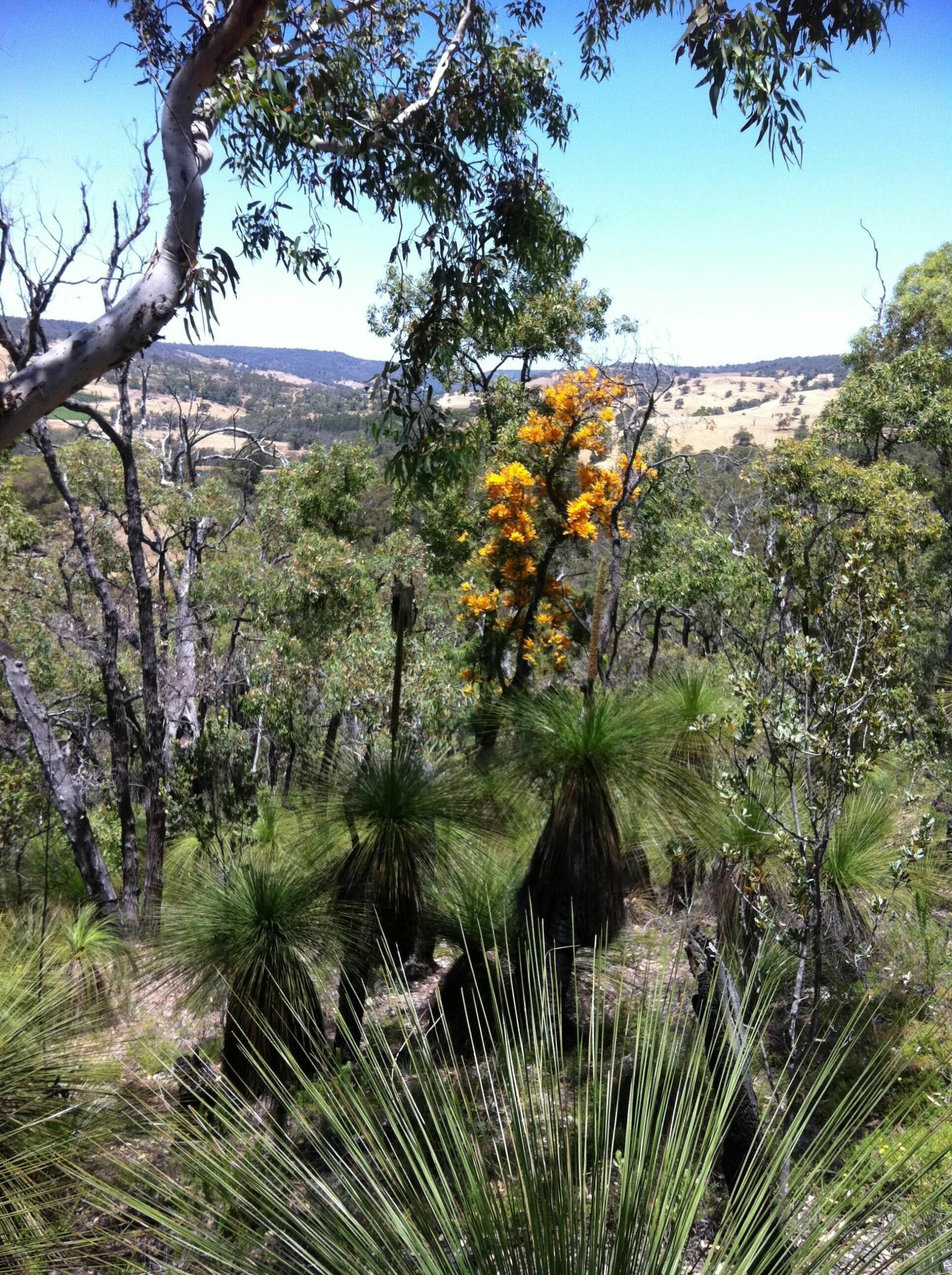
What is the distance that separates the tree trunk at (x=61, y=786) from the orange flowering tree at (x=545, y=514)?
4429mm

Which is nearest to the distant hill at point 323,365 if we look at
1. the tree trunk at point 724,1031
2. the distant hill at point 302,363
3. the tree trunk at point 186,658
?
the distant hill at point 302,363

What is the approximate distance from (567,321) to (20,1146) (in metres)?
12.5

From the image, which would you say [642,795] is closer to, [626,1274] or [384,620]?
[626,1274]

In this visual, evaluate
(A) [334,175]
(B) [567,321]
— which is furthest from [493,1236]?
(B) [567,321]

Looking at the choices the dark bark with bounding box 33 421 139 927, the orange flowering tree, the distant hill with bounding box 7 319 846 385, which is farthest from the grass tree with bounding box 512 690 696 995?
the distant hill with bounding box 7 319 846 385

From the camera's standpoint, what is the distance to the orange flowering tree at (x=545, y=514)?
10.1 metres

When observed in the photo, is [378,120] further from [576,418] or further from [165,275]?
[576,418]

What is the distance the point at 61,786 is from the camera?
7.43 m

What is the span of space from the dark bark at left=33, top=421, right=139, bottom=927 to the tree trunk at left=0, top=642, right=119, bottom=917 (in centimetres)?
33

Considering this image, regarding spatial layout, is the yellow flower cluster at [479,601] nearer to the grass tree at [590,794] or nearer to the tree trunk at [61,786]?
the tree trunk at [61,786]

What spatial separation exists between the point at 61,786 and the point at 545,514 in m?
6.37

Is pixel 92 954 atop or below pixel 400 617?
below

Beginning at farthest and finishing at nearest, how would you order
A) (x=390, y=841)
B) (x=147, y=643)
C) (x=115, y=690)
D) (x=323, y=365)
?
(x=323, y=365) < (x=115, y=690) < (x=147, y=643) < (x=390, y=841)

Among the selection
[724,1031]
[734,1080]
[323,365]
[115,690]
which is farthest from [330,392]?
[734,1080]
